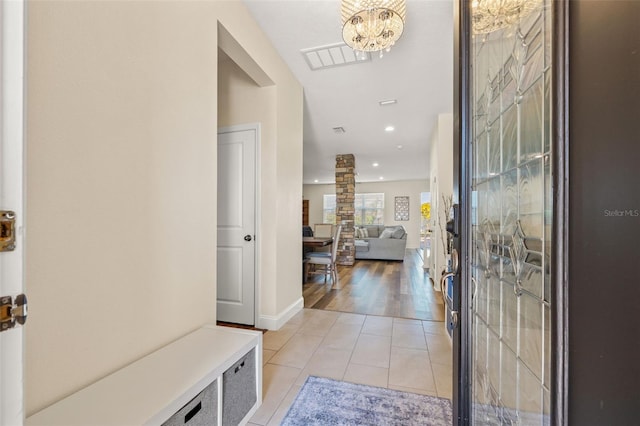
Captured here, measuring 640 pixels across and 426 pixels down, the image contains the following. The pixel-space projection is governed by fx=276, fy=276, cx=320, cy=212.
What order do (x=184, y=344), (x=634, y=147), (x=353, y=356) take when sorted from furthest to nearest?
1. (x=353, y=356)
2. (x=184, y=344)
3. (x=634, y=147)

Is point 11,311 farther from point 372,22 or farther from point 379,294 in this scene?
point 379,294

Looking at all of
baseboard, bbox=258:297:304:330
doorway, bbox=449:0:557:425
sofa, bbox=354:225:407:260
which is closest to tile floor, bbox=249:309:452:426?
baseboard, bbox=258:297:304:330

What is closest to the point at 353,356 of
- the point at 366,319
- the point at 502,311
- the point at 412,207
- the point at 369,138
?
the point at 366,319

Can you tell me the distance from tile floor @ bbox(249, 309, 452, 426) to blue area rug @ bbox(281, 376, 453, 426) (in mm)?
72

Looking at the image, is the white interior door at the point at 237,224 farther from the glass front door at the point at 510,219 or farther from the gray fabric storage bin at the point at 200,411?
the glass front door at the point at 510,219

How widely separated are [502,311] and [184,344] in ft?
4.66

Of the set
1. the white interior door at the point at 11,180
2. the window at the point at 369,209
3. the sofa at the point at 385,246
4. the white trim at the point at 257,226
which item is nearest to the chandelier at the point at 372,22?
the white trim at the point at 257,226

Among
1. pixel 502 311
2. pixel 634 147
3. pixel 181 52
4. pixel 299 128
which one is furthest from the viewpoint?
pixel 299 128

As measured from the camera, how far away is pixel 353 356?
87.7 inches

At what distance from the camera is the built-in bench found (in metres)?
0.90

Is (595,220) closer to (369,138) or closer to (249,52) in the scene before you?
(249,52)

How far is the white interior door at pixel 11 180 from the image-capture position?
0.48 metres

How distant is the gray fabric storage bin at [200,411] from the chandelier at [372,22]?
2369 millimetres

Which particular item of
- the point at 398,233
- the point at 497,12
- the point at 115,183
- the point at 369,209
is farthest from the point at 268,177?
the point at 369,209
